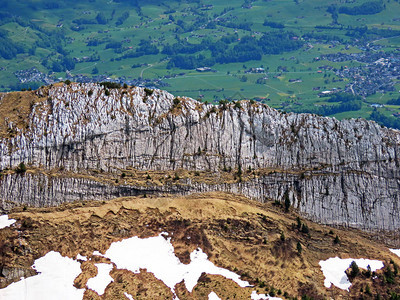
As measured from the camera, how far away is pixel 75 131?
9319 centimetres

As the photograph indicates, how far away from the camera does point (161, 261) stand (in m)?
81.6

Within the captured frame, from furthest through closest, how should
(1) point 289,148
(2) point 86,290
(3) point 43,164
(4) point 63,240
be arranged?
1. (1) point 289,148
2. (3) point 43,164
3. (4) point 63,240
4. (2) point 86,290

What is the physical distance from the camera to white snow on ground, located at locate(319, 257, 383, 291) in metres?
82.5

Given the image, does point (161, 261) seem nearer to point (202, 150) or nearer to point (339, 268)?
point (202, 150)

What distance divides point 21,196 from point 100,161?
560 inches

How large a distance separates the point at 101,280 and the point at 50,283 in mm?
7282

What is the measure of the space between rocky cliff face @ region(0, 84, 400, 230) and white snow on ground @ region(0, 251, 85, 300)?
39.1ft

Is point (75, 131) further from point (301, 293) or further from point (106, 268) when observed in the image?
point (301, 293)

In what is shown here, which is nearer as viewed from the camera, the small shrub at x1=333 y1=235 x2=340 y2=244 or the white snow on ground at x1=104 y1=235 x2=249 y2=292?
the white snow on ground at x1=104 y1=235 x2=249 y2=292

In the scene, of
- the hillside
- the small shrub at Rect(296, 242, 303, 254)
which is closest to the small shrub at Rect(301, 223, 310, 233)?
the hillside

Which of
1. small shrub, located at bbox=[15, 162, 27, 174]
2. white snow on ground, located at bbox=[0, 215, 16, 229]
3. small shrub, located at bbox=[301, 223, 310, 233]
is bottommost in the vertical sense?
small shrub, located at bbox=[301, 223, 310, 233]

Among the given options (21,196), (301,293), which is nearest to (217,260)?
(301,293)

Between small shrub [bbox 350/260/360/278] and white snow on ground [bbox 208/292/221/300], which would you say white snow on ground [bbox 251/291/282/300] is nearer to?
white snow on ground [bbox 208/292/221/300]

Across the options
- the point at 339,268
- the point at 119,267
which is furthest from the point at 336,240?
the point at 119,267
